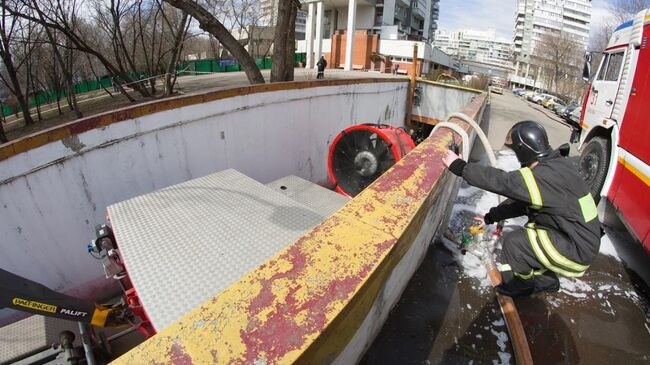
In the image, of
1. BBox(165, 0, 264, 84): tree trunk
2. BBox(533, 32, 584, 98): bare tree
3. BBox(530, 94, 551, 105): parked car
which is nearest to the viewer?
BBox(165, 0, 264, 84): tree trunk

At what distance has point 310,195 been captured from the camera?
3531 mm

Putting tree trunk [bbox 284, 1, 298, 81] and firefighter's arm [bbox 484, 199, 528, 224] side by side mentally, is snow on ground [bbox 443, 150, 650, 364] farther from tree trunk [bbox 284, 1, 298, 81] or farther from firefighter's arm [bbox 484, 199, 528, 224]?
tree trunk [bbox 284, 1, 298, 81]

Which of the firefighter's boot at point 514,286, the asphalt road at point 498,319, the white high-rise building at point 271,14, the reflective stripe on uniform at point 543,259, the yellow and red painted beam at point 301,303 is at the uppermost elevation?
the white high-rise building at point 271,14

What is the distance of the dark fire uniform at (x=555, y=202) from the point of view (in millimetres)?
2445

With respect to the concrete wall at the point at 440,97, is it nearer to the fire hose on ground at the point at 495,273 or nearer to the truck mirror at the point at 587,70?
the truck mirror at the point at 587,70

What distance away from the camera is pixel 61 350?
6.64 feet

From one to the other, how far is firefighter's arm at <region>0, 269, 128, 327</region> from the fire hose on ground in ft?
8.62

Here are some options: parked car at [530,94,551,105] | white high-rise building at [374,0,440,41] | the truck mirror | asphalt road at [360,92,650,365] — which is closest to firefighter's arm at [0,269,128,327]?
asphalt road at [360,92,650,365]

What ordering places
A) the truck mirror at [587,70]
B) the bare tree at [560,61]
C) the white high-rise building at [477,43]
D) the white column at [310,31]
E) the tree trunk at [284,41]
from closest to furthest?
the truck mirror at [587,70], the tree trunk at [284,41], the white column at [310,31], the bare tree at [560,61], the white high-rise building at [477,43]

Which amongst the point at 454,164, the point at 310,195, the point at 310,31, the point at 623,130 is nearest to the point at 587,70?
the point at 623,130

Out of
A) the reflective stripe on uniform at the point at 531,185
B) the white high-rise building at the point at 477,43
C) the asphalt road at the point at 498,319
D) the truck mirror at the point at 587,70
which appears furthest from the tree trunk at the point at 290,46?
the white high-rise building at the point at 477,43

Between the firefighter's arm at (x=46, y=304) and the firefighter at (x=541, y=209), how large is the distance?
8.35ft

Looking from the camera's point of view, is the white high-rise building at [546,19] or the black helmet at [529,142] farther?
the white high-rise building at [546,19]

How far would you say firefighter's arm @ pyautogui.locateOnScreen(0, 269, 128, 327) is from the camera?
5.19 ft
